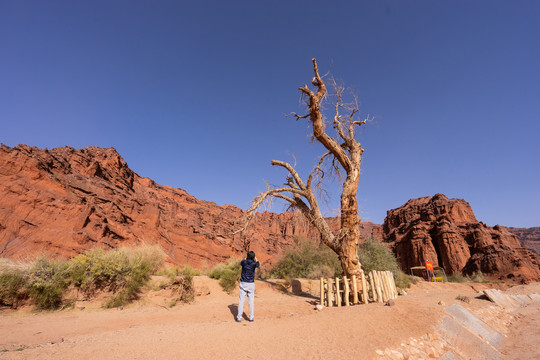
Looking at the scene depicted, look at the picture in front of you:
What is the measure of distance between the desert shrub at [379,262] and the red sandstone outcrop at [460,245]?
2435 cm

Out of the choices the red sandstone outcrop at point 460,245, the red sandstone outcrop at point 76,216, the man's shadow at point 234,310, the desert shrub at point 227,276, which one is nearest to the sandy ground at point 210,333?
the man's shadow at point 234,310

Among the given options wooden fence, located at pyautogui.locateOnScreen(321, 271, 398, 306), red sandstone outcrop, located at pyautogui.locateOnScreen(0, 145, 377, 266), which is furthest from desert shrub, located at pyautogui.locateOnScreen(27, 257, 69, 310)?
wooden fence, located at pyautogui.locateOnScreen(321, 271, 398, 306)

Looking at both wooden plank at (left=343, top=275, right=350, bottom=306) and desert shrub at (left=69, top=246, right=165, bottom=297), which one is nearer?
desert shrub at (left=69, top=246, right=165, bottom=297)

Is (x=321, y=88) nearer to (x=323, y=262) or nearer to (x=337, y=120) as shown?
(x=337, y=120)

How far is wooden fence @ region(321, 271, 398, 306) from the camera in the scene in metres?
8.80

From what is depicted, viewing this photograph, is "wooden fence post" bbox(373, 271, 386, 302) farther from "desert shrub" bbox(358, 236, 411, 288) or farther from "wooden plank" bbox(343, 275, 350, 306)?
"desert shrub" bbox(358, 236, 411, 288)

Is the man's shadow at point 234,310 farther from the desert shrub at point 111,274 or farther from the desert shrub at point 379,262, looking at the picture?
the desert shrub at point 379,262

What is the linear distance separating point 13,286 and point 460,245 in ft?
195

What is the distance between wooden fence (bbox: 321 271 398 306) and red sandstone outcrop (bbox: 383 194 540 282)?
108 ft

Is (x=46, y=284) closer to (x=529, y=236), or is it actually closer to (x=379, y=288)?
(x=379, y=288)

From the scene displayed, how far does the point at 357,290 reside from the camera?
9.20 m

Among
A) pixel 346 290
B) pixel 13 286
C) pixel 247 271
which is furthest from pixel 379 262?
pixel 13 286

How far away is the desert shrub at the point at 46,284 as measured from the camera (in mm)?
7418

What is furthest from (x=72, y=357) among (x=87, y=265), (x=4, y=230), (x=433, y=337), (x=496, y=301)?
(x=4, y=230)
